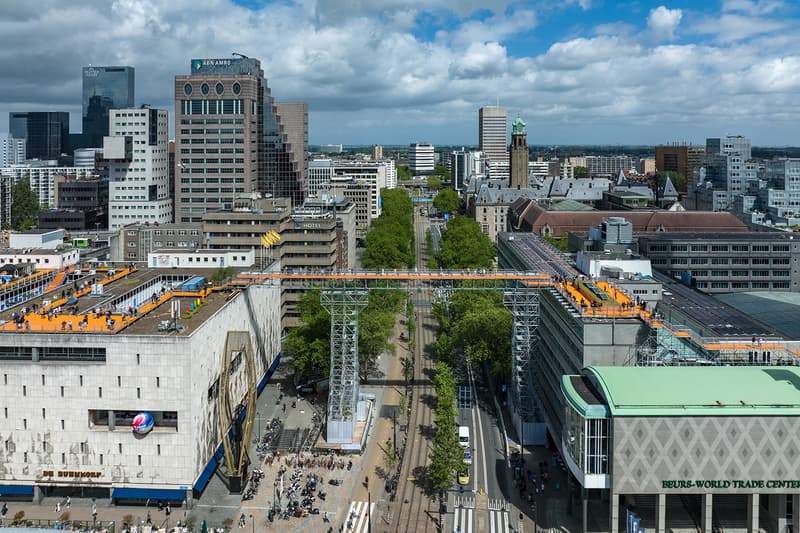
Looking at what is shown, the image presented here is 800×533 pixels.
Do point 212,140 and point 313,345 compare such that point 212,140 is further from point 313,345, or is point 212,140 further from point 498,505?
point 498,505

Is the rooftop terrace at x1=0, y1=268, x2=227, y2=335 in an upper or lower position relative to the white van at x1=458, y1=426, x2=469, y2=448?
upper

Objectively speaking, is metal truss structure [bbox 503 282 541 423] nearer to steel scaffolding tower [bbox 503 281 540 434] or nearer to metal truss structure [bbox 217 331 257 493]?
steel scaffolding tower [bbox 503 281 540 434]

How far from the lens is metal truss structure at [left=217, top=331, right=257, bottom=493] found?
83.6m

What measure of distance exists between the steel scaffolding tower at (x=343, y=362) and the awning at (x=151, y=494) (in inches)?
825

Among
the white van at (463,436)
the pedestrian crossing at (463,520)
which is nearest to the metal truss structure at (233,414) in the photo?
the pedestrian crossing at (463,520)

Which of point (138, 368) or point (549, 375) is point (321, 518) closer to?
point (138, 368)

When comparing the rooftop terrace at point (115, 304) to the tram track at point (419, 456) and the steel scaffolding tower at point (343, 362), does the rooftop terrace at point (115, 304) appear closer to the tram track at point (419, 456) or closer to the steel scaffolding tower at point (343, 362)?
the steel scaffolding tower at point (343, 362)

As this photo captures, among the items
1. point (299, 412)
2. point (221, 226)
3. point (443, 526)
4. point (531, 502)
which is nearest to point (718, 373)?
point (531, 502)

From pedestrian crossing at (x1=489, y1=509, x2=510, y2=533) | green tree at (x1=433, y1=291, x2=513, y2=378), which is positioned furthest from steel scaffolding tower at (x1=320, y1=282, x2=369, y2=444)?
pedestrian crossing at (x1=489, y1=509, x2=510, y2=533)

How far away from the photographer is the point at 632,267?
119000 mm

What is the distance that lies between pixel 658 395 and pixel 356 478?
3338cm

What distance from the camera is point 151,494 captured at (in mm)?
79750

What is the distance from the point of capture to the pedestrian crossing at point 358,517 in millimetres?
75750

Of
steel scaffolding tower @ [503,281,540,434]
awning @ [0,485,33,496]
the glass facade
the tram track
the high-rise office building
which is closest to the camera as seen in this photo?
the glass facade
